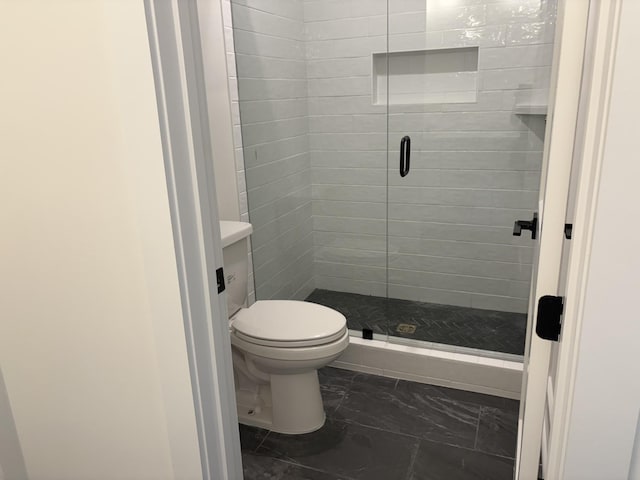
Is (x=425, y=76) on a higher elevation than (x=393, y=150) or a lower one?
higher

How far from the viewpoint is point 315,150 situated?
3105 mm

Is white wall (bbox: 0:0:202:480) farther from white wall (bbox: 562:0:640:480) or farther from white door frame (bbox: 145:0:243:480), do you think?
white wall (bbox: 562:0:640:480)

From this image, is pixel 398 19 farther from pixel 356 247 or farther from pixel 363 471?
pixel 363 471

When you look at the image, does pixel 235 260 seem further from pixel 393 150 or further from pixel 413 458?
pixel 393 150

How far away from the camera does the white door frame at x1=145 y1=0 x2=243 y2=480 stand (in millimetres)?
935

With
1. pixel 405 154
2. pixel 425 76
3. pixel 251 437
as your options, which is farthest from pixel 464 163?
pixel 251 437

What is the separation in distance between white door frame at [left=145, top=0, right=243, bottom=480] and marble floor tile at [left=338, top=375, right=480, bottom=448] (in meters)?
0.98

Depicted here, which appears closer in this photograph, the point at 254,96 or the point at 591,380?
the point at 591,380

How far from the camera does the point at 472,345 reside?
98.3 inches

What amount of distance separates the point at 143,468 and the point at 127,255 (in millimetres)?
628

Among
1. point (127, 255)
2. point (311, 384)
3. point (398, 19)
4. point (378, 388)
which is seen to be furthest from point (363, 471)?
point (398, 19)

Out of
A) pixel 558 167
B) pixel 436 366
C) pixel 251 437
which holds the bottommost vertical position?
pixel 251 437

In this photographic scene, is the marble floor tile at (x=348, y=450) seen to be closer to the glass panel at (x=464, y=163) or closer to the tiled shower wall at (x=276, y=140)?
the glass panel at (x=464, y=163)

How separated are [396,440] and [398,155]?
159 cm
